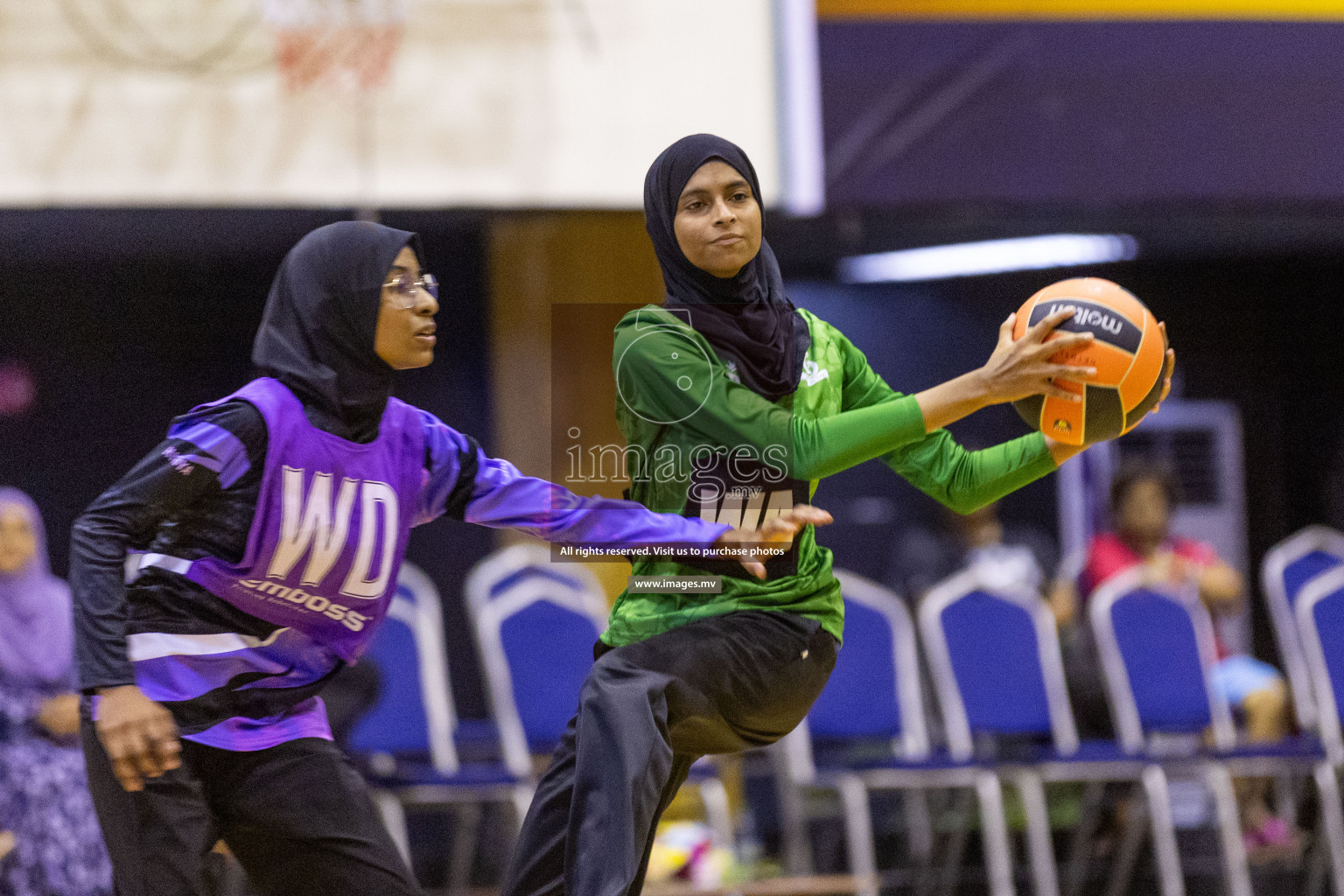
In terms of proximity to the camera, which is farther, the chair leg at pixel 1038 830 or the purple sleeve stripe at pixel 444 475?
the chair leg at pixel 1038 830

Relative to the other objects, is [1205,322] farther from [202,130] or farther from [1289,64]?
[202,130]

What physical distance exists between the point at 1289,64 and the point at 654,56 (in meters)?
3.07

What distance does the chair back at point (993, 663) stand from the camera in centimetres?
576

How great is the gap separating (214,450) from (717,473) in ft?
2.95

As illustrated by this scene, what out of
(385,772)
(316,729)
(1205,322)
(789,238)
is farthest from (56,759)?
(1205,322)

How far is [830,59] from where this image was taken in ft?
21.1

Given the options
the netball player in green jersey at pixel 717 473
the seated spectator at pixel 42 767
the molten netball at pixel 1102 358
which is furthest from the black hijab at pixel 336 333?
the seated spectator at pixel 42 767

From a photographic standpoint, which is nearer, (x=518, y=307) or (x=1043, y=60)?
(x=1043, y=60)

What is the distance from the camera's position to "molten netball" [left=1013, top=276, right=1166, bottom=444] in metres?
2.54

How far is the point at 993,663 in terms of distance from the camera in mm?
5816

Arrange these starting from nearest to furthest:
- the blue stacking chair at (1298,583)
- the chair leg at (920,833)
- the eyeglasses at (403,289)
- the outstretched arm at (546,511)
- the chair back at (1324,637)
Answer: the outstretched arm at (546,511)
the eyeglasses at (403,289)
the chair back at (1324,637)
the blue stacking chair at (1298,583)
the chair leg at (920,833)

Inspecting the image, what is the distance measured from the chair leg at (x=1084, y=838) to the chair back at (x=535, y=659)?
2.33 meters

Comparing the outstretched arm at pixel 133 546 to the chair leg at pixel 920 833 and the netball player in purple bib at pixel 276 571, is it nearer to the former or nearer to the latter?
the netball player in purple bib at pixel 276 571

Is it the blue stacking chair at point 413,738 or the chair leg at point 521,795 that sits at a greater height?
the blue stacking chair at point 413,738
